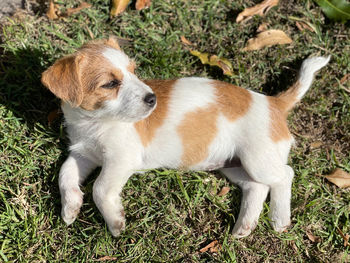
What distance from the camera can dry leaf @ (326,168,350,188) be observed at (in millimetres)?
4867

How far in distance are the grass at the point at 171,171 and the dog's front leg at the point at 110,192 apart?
0.75 ft

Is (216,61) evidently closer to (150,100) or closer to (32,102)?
(150,100)

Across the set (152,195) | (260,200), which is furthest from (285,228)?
(152,195)

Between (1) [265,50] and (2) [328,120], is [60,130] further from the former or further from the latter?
(2) [328,120]

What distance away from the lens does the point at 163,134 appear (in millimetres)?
4113

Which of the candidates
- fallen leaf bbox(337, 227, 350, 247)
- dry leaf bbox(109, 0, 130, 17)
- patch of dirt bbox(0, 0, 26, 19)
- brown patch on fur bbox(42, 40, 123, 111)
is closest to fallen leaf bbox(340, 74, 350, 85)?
fallen leaf bbox(337, 227, 350, 247)

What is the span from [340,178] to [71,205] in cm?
321

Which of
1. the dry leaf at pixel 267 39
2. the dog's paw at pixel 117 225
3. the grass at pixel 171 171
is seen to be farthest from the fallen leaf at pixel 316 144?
the dog's paw at pixel 117 225

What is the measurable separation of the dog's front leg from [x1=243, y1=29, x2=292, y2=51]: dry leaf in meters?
2.53

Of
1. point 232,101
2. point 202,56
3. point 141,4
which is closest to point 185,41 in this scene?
point 202,56

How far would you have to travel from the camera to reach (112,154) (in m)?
4.06

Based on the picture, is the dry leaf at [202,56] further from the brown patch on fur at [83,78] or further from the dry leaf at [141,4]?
the brown patch on fur at [83,78]

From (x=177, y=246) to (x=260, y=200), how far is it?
41.7 inches

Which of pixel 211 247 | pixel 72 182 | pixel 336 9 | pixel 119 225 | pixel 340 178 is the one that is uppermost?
pixel 336 9
